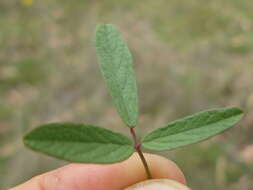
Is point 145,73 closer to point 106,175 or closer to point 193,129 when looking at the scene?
point 106,175

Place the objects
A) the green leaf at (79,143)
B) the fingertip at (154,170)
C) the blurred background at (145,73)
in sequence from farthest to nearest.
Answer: the blurred background at (145,73) < the fingertip at (154,170) < the green leaf at (79,143)

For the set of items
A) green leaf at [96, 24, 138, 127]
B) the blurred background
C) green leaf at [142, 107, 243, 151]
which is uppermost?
green leaf at [96, 24, 138, 127]

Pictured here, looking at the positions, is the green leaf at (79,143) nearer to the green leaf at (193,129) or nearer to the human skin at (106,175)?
the green leaf at (193,129)

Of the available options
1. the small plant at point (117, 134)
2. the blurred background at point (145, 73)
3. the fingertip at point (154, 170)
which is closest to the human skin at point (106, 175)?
the fingertip at point (154, 170)

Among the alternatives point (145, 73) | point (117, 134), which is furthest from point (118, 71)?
point (145, 73)

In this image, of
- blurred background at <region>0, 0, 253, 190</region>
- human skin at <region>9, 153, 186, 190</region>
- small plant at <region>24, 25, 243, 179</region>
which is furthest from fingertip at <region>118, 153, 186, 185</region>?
blurred background at <region>0, 0, 253, 190</region>

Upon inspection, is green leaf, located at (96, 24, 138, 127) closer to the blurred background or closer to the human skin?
the human skin

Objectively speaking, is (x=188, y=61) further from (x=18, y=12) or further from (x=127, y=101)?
(x=127, y=101)
